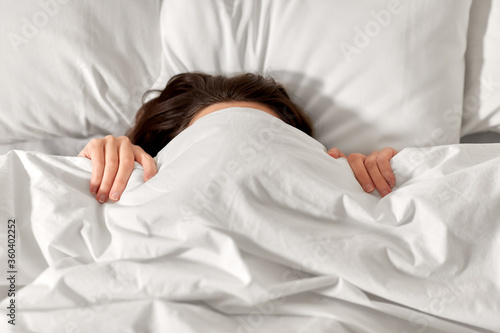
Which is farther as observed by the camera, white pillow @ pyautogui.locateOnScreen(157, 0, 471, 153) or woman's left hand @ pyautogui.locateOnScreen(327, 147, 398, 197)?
white pillow @ pyautogui.locateOnScreen(157, 0, 471, 153)

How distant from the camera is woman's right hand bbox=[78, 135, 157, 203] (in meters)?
0.83

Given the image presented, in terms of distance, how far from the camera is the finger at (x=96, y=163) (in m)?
0.85

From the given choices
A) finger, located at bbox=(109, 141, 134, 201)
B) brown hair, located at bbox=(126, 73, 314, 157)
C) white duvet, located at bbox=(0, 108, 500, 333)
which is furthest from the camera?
brown hair, located at bbox=(126, 73, 314, 157)

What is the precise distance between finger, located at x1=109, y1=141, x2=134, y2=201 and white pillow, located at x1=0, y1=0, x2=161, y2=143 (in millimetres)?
284

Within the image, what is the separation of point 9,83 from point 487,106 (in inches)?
43.9

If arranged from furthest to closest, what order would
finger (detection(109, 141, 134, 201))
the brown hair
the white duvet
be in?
the brown hair → finger (detection(109, 141, 134, 201)) → the white duvet

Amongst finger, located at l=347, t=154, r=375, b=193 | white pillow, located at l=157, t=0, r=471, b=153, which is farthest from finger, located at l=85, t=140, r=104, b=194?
finger, located at l=347, t=154, r=375, b=193

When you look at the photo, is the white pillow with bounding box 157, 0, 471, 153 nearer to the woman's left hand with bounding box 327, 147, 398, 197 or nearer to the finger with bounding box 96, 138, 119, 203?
the woman's left hand with bounding box 327, 147, 398, 197

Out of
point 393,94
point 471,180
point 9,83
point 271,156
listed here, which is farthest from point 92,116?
point 471,180

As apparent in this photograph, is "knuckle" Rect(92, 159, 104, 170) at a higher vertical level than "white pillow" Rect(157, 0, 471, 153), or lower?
lower

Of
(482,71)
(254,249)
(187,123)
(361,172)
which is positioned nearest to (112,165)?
(187,123)

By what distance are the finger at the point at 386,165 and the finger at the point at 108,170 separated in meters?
0.50

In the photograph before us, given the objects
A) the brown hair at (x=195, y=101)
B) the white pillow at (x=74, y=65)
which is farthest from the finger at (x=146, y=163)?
the white pillow at (x=74, y=65)

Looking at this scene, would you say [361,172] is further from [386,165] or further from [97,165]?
[97,165]
